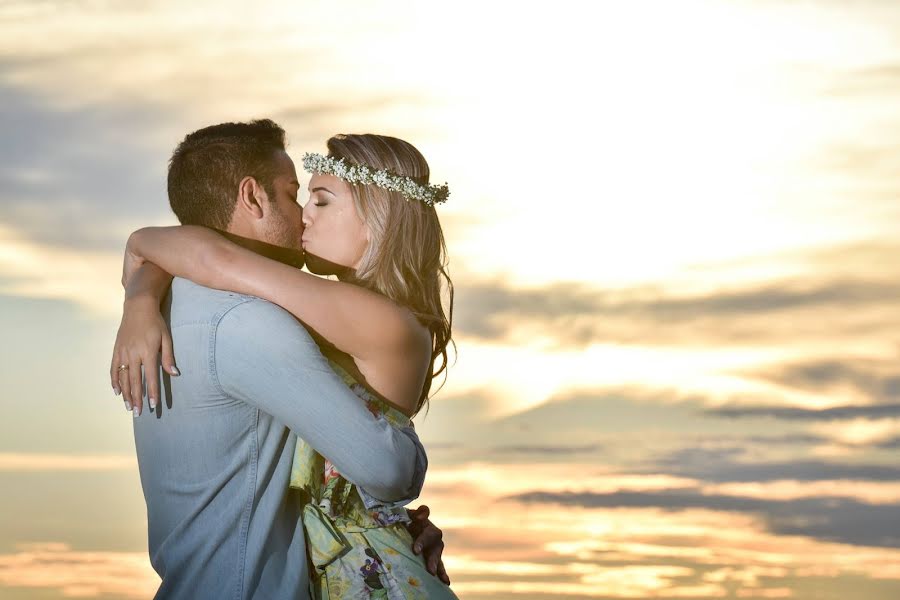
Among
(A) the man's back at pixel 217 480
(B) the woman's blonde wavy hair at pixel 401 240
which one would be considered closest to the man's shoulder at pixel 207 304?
(A) the man's back at pixel 217 480

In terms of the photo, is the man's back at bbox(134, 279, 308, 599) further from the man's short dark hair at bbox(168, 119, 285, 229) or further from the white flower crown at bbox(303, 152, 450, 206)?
the white flower crown at bbox(303, 152, 450, 206)

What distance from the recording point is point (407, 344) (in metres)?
3.26

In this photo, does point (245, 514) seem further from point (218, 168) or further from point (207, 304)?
point (218, 168)

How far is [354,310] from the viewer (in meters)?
3.08

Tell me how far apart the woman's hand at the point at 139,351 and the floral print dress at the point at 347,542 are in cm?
43

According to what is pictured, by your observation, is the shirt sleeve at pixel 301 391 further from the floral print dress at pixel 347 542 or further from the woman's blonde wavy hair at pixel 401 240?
the woman's blonde wavy hair at pixel 401 240

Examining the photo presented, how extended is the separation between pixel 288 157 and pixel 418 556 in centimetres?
135

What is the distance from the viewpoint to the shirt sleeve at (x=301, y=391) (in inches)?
111

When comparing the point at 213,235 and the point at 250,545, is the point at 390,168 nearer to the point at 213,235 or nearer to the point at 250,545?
the point at 213,235

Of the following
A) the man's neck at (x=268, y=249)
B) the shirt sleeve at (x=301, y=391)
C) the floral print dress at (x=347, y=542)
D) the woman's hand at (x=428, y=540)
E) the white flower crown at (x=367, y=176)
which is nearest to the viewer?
the shirt sleeve at (x=301, y=391)

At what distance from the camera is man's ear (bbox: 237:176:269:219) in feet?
11.5

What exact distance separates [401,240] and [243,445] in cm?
98

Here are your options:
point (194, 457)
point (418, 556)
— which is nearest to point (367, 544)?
point (418, 556)

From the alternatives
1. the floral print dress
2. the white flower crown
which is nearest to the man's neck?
the white flower crown
